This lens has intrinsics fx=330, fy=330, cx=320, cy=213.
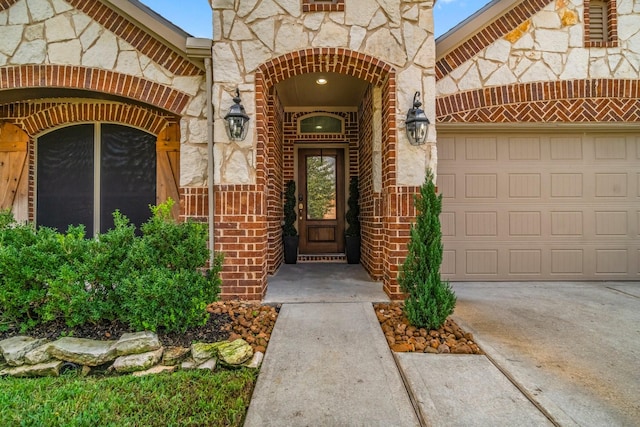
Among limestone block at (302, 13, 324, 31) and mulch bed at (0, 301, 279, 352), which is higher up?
limestone block at (302, 13, 324, 31)

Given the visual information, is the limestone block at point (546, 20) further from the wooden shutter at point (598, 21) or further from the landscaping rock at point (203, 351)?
the landscaping rock at point (203, 351)

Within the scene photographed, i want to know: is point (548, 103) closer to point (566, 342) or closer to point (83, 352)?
point (566, 342)

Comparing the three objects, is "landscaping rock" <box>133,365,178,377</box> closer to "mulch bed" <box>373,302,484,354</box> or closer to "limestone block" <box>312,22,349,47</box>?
"mulch bed" <box>373,302,484,354</box>

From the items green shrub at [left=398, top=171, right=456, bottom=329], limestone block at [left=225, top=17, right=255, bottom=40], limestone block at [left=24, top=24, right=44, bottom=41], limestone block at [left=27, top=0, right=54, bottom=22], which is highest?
limestone block at [left=27, top=0, right=54, bottom=22]

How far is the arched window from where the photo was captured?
4.80 m

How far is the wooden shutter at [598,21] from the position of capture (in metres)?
4.54

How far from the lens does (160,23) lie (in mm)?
3781

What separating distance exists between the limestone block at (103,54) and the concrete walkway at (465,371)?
134 inches

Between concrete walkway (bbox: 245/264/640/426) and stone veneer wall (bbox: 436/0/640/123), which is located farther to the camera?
stone veneer wall (bbox: 436/0/640/123)

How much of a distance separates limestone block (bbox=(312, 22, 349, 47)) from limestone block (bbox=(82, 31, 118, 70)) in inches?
94.2

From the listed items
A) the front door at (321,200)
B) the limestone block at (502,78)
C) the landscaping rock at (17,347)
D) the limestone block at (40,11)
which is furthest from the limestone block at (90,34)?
the limestone block at (502,78)

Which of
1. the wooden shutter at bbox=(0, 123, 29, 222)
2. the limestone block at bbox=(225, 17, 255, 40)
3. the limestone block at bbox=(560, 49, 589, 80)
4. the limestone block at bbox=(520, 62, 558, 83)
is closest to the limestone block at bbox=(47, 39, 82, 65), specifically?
the wooden shutter at bbox=(0, 123, 29, 222)

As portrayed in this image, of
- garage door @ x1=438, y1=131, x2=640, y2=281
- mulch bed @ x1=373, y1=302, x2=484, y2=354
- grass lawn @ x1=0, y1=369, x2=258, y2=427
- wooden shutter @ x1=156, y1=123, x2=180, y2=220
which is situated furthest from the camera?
garage door @ x1=438, y1=131, x2=640, y2=281

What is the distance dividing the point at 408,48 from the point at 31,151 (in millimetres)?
5441
